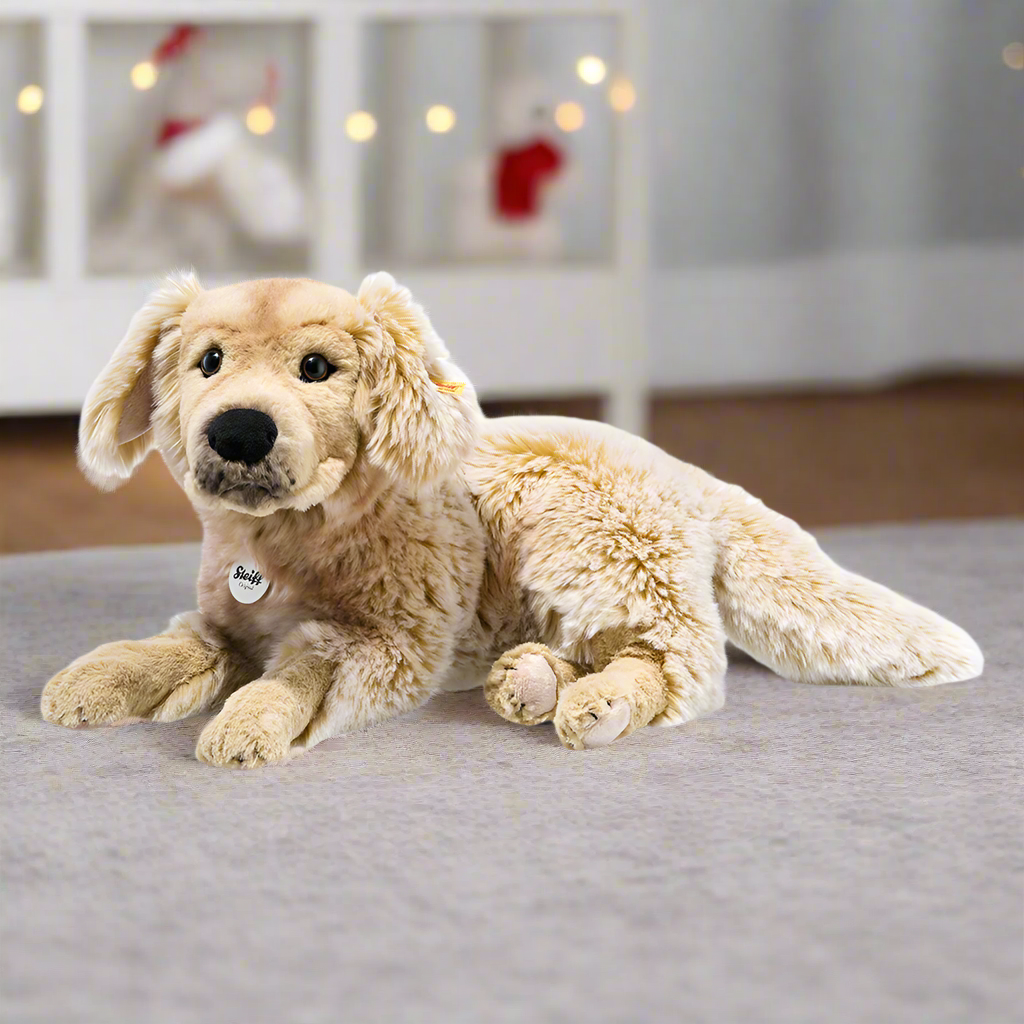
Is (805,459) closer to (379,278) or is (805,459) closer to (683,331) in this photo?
(683,331)

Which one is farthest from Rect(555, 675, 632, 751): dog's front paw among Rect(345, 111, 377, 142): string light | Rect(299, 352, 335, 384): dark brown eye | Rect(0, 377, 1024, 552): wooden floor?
Rect(345, 111, 377, 142): string light

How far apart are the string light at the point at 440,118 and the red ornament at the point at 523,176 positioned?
96mm

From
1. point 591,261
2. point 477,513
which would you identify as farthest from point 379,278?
point 591,261

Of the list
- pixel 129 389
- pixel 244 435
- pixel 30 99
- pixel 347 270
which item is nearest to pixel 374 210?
pixel 347 270

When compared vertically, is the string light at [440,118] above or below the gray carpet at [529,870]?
above

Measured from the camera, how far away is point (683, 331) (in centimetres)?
300

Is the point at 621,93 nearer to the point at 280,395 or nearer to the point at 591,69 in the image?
the point at 591,69

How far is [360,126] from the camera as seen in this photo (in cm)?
208

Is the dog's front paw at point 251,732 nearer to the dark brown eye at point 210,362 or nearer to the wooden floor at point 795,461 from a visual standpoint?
the dark brown eye at point 210,362

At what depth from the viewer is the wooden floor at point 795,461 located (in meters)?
1.81

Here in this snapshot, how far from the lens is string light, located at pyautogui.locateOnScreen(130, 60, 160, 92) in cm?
201

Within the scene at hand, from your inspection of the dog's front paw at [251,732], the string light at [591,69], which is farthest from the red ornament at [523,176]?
the dog's front paw at [251,732]

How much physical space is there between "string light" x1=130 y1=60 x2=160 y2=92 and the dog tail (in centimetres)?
136

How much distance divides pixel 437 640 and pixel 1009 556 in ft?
2.75
